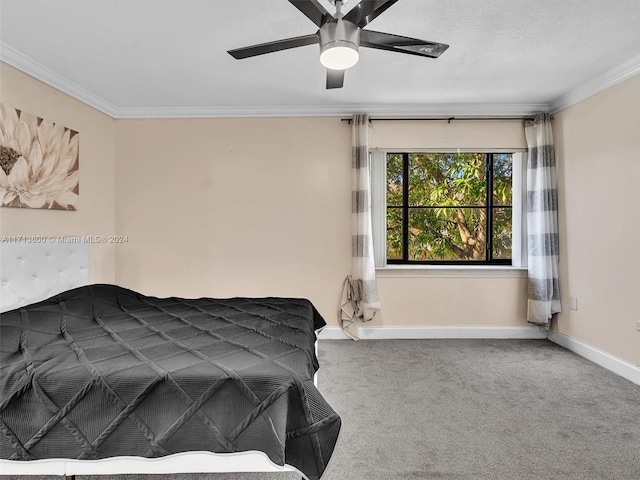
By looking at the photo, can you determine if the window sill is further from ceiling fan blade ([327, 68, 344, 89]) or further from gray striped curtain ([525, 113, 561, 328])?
ceiling fan blade ([327, 68, 344, 89])

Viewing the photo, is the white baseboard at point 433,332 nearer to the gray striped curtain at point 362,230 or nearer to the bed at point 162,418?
the gray striped curtain at point 362,230

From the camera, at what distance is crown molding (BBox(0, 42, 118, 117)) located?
250cm

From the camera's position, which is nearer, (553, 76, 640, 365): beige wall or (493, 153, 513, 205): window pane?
(553, 76, 640, 365): beige wall

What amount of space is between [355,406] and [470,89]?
2936 mm

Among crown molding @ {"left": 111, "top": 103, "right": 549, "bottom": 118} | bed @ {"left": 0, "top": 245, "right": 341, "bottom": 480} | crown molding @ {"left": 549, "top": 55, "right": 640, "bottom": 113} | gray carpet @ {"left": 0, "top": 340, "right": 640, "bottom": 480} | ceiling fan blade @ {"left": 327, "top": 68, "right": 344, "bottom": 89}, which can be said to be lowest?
gray carpet @ {"left": 0, "top": 340, "right": 640, "bottom": 480}

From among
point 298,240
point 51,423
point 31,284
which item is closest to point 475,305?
point 298,240

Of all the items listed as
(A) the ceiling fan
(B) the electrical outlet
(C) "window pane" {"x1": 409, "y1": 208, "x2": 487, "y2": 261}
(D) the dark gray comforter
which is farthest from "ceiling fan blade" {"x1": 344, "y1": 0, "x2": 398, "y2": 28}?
(B) the electrical outlet

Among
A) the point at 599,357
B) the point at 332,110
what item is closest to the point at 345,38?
the point at 332,110

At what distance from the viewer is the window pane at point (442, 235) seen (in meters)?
4.14

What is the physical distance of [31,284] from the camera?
2.57m

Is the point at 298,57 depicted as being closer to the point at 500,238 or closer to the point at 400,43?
the point at 400,43

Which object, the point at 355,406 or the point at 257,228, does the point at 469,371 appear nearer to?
the point at 355,406

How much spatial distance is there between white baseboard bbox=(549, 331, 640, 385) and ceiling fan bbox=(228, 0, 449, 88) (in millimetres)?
2850

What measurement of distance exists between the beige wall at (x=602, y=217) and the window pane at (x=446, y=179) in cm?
83
